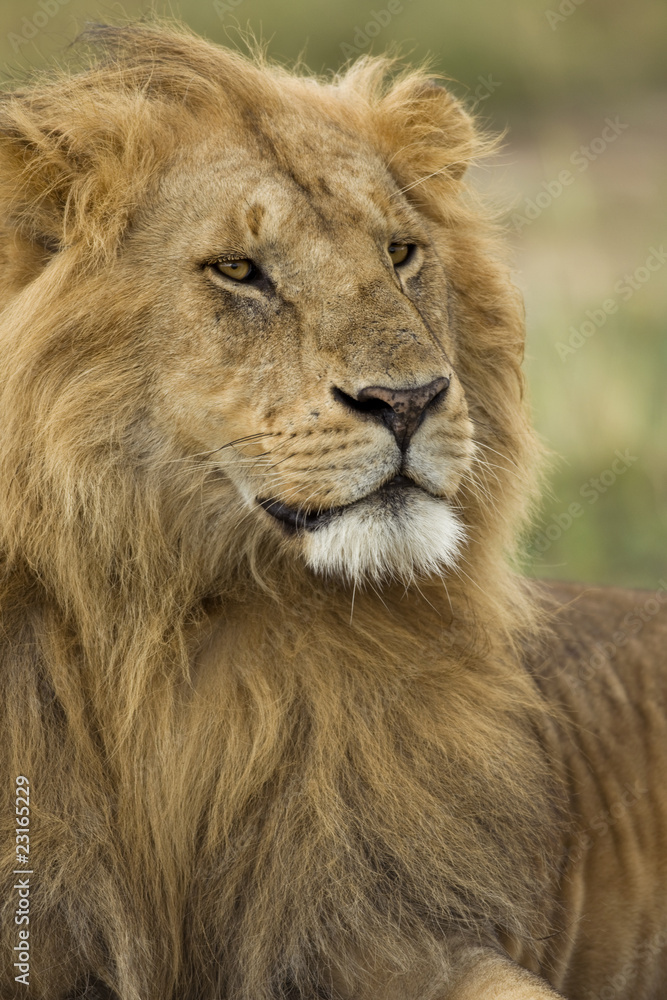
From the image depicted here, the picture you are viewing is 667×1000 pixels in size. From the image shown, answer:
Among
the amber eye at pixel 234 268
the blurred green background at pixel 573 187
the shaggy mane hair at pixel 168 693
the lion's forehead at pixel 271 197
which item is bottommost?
the shaggy mane hair at pixel 168 693

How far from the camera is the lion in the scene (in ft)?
8.02

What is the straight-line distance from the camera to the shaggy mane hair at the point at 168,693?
2488 mm

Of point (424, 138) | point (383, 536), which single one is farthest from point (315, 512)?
point (424, 138)

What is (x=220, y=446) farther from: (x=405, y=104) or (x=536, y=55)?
(x=536, y=55)

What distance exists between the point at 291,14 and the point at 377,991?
1109 centimetres

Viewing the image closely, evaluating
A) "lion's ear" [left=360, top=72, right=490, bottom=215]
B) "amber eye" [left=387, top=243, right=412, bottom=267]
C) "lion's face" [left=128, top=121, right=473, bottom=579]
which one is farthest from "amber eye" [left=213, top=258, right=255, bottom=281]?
"lion's ear" [left=360, top=72, right=490, bottom=215]

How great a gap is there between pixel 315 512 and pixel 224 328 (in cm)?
40

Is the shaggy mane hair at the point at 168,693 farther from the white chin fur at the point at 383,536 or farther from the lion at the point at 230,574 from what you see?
the white chin fur at the point at 383,536

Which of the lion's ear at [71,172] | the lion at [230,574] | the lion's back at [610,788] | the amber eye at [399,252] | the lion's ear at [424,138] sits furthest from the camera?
the lion's back at [610,788]

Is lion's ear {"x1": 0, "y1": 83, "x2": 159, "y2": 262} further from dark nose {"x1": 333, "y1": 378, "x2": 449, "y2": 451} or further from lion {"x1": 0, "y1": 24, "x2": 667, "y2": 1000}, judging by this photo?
dark nose {"x1": 333, "y1": 378, "x2": 449, "y2": 451}

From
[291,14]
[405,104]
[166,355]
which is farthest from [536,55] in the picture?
[166,355]

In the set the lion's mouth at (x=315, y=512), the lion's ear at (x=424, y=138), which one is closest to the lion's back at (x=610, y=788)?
the lion's mouth at (x=315, y=512)

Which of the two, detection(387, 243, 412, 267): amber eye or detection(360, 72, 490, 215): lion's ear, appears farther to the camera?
detection(360, 72, 490, 215): lion's ear

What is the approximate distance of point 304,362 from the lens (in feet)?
8.02
